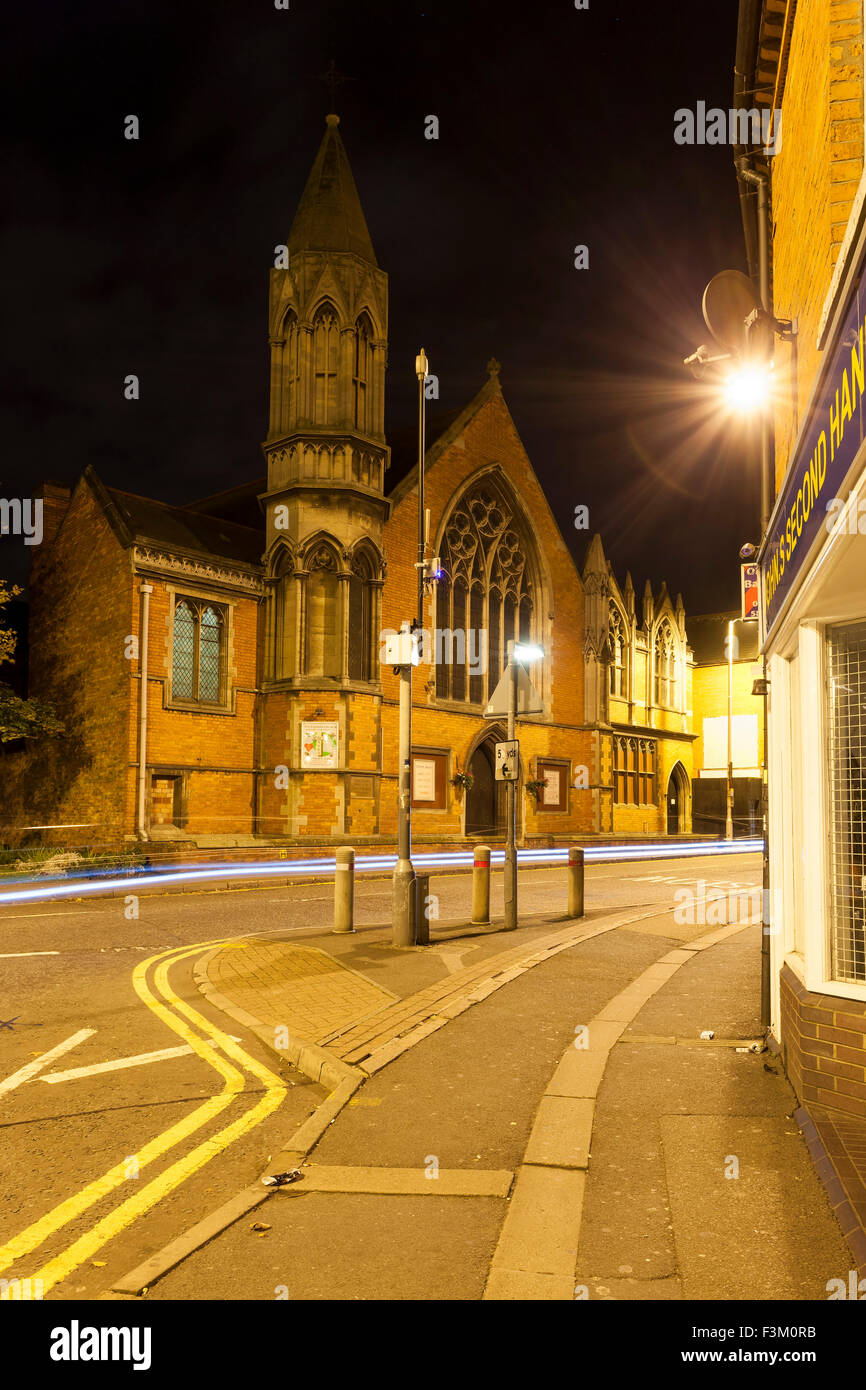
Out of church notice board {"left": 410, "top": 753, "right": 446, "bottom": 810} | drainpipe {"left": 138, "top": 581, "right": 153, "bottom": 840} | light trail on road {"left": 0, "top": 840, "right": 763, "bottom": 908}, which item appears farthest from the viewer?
church notice board {"left": 410, "top": 753, "right": 446, "bottom": 810}

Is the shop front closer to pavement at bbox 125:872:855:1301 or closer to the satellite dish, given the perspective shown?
pavement at bbox 125:872:855:1301

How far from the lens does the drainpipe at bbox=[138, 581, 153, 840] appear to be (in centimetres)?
2445

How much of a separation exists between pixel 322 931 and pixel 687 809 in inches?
1401

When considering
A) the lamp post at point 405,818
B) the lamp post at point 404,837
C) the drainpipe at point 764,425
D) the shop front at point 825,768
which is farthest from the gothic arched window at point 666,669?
the shop front at point 825,768

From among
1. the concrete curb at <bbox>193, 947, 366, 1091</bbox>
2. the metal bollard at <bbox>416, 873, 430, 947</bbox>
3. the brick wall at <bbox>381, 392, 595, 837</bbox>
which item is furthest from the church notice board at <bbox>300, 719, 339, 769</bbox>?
the concrete curb at <bbox>193, 947, 366, 1091</bbox>

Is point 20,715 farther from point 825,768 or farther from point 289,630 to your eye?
point 825,768

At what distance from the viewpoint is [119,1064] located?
653 centimetres

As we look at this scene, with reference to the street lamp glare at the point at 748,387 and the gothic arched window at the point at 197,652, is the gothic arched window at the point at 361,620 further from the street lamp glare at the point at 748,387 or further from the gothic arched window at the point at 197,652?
the street lamp glare at the point at 748,387

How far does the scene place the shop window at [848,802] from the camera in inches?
200

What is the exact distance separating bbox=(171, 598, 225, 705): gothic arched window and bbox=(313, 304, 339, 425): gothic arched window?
6.66m

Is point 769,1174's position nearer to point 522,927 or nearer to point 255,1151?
point 255,1151

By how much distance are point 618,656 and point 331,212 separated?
21260 millimetres

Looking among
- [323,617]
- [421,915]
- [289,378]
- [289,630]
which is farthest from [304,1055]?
[289,378]

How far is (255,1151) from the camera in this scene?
494 cm
